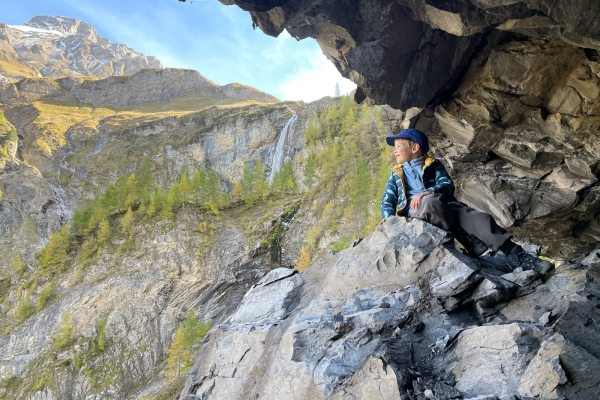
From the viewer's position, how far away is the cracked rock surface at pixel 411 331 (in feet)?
12.9

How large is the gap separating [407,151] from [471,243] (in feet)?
6.36

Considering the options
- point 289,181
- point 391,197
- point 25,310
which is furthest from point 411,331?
point 289,181

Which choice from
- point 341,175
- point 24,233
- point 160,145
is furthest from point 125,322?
point 160,145

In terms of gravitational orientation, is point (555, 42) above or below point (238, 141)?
below

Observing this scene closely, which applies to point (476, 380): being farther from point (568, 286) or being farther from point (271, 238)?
point (271, 238)

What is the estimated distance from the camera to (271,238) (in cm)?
4059

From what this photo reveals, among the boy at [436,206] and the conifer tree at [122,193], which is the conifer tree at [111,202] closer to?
the conifer tree at [122,193]

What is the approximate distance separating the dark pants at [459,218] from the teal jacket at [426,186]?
0.72ft

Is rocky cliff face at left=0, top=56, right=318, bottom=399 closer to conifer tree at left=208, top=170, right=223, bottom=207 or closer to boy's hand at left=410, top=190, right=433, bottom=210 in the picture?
conifer tree at left=208, top=170, right=223, bottom=207

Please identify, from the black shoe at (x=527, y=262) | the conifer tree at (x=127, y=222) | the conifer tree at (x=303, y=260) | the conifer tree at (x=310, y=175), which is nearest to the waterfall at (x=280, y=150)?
the conifer tree at (x=310, y=175)

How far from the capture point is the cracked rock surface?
3.92 meters

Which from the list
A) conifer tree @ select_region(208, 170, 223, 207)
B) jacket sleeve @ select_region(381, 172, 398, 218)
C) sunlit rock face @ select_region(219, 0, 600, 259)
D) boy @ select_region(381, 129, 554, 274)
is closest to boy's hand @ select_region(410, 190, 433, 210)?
boy @ select_region(381, 129, 554, 274)

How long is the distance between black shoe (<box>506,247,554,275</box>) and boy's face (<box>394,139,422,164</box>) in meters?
2.27

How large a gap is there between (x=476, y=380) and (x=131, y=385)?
36.2m
